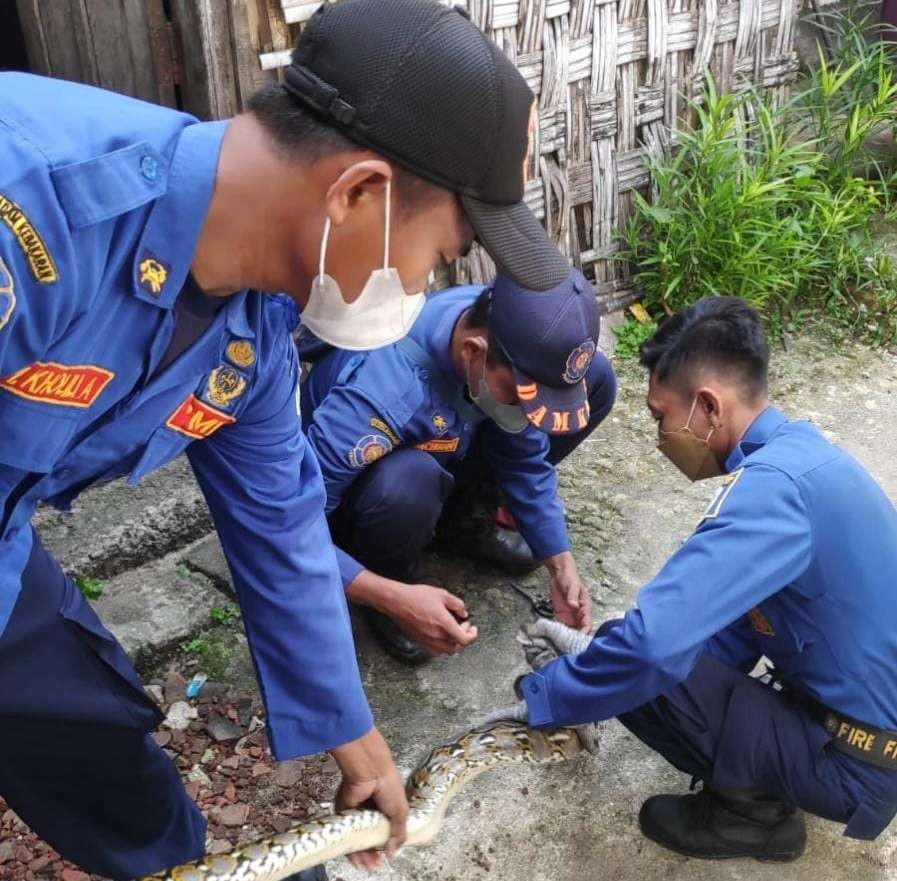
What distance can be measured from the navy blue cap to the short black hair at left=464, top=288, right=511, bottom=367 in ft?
Result: 0.09

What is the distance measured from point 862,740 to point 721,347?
965 millimetres

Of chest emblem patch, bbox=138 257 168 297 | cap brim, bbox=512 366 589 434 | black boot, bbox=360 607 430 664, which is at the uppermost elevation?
chest emblem patch, bbox=138 257 168 297

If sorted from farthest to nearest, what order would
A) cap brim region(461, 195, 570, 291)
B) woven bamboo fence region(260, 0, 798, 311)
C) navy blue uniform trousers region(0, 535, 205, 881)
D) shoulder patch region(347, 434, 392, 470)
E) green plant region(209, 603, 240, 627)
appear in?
1. woven bamboo fence region(260, 0, 798, 311)
2. green plant region(209, 603, 240, 627)
3. shoulder patch region(347, 434, 392, 470)
4. navy blue uniform trousers region(0, 535, 205, 881)
5. cap brim region(461, 195, 570, 291)

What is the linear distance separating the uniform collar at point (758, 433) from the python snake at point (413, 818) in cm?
84

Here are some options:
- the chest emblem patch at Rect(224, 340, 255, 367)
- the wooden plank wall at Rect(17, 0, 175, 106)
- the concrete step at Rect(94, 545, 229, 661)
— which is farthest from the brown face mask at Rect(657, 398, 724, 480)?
the wooden plank wall at Rect(17, 0, 175, 106)

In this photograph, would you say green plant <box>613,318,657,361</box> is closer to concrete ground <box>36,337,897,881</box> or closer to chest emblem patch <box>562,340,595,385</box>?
concrete ground <box>36,337,897,881</box>

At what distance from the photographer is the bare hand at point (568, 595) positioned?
3279mm

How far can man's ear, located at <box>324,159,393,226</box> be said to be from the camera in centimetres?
150

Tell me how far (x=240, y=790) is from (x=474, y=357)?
132 cm

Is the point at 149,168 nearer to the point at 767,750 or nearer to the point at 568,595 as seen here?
the point at 767,750

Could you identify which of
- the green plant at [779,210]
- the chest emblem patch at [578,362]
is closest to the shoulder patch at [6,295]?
the chest emblem patch at [578,362]

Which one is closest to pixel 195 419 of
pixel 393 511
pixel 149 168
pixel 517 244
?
pixel 149 168

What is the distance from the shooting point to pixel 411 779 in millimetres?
2697

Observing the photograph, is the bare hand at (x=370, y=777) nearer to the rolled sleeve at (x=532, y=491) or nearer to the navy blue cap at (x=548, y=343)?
the navy blue cap at (x=548, y=343)
